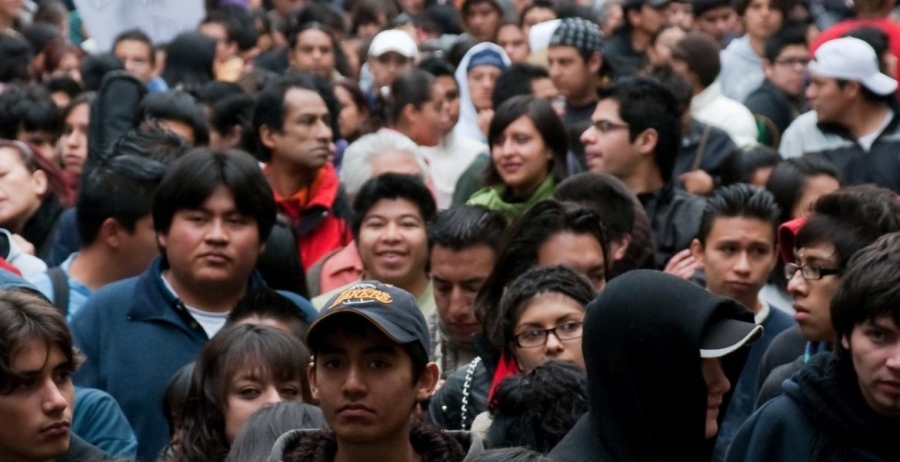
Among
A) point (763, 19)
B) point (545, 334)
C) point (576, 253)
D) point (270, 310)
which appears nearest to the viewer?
point (545, 334)

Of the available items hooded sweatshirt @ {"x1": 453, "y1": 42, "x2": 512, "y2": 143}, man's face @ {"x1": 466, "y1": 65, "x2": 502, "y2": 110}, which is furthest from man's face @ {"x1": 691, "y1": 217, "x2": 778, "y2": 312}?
man's face @ {"x1": 466, "y1": 65, "x2": 502, "y2": 110}

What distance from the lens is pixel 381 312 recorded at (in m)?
4.68

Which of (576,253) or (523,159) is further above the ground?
(576,253)

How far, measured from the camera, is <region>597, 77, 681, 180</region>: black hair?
344 inches

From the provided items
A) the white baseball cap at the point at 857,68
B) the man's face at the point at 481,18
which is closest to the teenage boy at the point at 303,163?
the white baseball cap at the point at 857,68

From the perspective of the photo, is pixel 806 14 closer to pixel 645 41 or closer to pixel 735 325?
pixel 645 41

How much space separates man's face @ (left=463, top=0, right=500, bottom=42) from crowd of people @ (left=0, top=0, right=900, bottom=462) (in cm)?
304

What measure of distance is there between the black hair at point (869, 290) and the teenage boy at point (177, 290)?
2.22 meters

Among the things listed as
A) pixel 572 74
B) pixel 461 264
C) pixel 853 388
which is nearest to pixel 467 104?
pixel 572 74

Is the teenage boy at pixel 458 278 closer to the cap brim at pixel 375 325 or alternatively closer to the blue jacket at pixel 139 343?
the blue jacket at pixel 139 343

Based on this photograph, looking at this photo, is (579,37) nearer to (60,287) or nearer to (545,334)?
(60,287)

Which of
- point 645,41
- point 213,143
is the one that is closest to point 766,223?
point 213,143

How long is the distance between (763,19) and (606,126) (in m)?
6.28

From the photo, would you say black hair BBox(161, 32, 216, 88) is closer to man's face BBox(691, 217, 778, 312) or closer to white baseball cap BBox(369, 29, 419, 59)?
white baseball cap BBox(369, 29, 419, 59)
